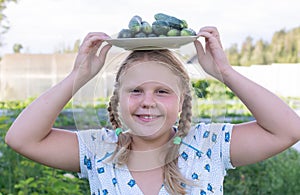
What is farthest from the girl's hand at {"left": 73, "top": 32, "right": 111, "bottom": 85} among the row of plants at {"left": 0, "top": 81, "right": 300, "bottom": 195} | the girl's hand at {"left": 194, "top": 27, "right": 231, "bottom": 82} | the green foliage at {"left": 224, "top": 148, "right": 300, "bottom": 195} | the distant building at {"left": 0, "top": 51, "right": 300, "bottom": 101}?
the distant building at {"left": 0, "top": 51, "right": 300, "bottom": 101}

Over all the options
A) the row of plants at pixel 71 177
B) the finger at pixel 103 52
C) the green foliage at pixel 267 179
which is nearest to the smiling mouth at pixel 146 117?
the finger at pixel 103 52

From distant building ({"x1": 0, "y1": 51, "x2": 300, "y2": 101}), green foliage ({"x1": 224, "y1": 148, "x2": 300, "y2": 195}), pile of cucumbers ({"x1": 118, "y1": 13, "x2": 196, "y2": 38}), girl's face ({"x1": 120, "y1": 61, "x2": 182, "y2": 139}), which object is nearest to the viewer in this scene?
pile of cucumbers ({"x1": 118, "y1": 13, "x2": 196, "y2": 38})

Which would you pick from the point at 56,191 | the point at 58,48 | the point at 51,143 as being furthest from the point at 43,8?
the point at 51,143

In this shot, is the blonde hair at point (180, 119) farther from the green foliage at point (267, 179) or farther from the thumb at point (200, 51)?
the green foliage at point (267, 179)

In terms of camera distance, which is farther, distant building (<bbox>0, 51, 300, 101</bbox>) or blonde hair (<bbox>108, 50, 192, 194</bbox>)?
distant building (<bbox>0, 51, 300, 101</bbox>)

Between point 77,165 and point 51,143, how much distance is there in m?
0.11

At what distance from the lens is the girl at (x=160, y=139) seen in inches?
74.0

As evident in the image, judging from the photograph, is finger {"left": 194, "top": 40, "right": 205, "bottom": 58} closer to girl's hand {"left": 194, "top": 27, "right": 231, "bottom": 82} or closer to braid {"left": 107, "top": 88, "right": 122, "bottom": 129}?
girl's hand {"left": 194, "top": 27, "right": 231, "bottom": 82}

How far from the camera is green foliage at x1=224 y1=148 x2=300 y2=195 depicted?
484 cm

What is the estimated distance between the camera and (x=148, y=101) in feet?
5.85

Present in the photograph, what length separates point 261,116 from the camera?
1.93m

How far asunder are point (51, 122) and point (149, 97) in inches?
14.6

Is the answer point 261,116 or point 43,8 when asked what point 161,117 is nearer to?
point 261,116

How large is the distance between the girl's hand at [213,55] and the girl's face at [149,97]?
0.39ft
